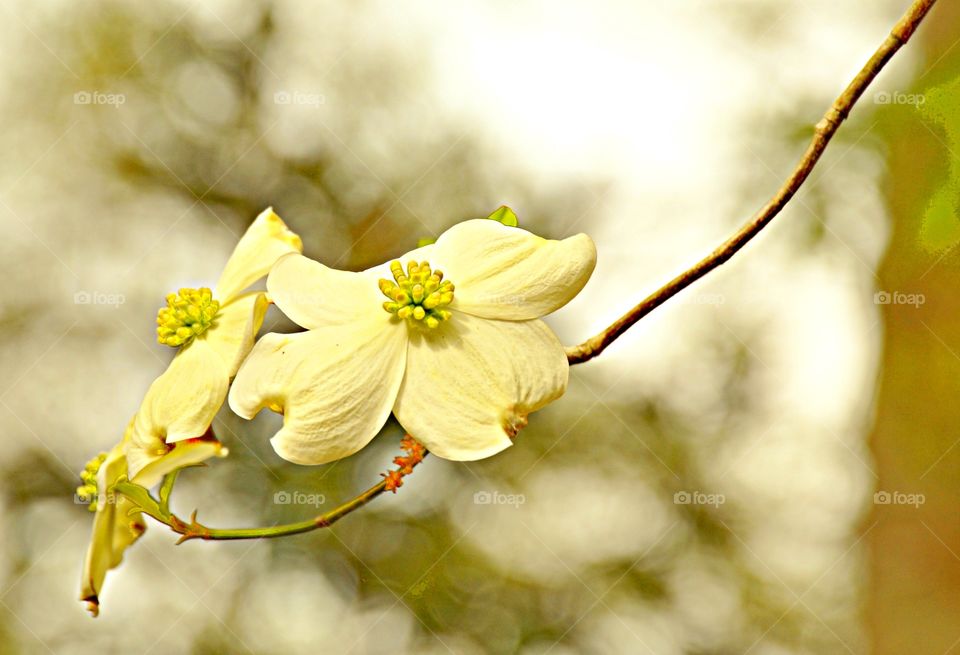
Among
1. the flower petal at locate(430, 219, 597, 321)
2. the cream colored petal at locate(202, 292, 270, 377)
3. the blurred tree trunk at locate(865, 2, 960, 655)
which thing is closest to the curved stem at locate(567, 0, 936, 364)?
the flower petal at locate(430, 219, 597, 321)

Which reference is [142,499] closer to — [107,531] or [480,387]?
[107,531]

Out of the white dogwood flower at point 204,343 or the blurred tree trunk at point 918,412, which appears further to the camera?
the blurred tree trunk at point 918,412

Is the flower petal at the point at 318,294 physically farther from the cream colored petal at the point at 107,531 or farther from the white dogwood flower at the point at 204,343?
the cream colored petal at the point at 107,531

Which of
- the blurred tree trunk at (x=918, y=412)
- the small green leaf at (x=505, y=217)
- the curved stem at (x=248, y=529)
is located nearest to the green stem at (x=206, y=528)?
the curved stem at (x=248, y=529)

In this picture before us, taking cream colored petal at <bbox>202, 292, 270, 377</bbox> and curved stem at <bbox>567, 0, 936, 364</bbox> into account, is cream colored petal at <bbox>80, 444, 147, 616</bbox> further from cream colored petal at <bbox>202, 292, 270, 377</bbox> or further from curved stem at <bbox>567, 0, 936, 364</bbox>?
curved stem at <bbox>567, 0, 936, 364</bbox>

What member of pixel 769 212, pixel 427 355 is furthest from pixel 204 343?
pixel 769 212

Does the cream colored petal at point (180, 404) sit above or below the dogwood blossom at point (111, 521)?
above

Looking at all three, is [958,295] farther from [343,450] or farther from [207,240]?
[343,450]
